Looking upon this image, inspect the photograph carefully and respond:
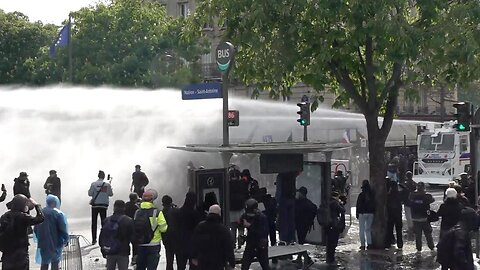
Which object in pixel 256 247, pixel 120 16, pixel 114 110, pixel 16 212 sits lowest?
pixel 256 247

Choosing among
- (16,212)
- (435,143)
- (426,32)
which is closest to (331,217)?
(426,32)

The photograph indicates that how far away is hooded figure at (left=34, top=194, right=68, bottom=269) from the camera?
11688 millimetres

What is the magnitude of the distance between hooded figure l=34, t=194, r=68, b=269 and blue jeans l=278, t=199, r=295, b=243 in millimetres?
4962

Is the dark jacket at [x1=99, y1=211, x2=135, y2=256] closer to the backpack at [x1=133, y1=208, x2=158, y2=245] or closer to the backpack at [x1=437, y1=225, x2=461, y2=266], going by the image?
the backpack at [x1=133, y1=208, x2=158, y2=245]

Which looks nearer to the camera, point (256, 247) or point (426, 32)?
point (256, 247)

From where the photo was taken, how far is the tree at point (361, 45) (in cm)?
1502

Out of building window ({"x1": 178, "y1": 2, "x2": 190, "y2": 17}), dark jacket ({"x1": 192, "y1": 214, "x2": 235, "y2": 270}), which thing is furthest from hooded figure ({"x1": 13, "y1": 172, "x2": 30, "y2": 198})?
building window ({"x1": 178, "y1": 2, "x2": 190, "y2": 17})

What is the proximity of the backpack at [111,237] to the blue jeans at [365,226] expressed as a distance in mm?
6494

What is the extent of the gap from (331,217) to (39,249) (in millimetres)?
5387

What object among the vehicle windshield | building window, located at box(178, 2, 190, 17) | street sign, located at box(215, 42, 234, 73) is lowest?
the vehicle windshield

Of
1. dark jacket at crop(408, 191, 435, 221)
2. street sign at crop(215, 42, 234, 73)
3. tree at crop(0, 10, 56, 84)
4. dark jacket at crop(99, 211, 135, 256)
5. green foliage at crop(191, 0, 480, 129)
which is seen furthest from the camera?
tree at crop(0, 10, 56, 84)

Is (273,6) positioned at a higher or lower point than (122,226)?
higher

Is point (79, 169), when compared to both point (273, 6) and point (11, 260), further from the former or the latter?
point (11, 260)

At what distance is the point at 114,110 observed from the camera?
27.9 m
